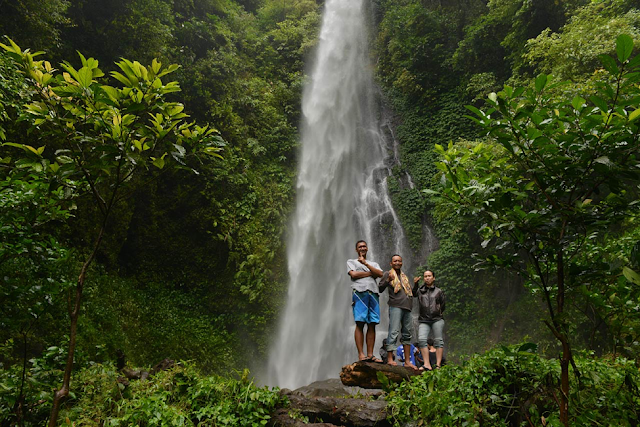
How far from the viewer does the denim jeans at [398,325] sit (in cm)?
475

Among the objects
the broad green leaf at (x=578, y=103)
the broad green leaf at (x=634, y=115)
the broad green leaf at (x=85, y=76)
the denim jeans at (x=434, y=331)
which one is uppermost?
the broad green leaf at (x=85, y=76)

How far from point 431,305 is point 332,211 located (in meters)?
7.49

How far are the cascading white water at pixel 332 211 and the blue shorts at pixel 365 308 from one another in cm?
551

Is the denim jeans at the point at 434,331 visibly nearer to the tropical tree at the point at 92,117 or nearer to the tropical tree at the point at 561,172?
the tropical tree at the point at 561,172

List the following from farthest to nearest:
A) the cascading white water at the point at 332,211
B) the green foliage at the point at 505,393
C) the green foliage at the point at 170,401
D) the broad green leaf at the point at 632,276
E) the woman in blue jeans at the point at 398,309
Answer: the cascading white water at the point at 332,211 < the woman in blue jeans at the point at 398,309 < the green foliage at the point at 170,401 < the green foliage at the point at 505,393 < the broad green leaf at the point at 632,276

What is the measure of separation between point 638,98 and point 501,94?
0.60m

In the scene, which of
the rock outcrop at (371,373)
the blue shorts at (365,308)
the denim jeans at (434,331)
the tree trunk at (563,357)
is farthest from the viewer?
the denim jeans at (434,331)

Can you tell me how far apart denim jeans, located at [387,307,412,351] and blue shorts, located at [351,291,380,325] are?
0.24m

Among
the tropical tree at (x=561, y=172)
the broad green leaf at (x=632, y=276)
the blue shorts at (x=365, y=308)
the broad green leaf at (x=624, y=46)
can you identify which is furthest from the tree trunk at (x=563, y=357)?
the blue shorts at (x=365, y=308)

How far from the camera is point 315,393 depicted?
5.98 metres

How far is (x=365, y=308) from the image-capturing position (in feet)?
15.4

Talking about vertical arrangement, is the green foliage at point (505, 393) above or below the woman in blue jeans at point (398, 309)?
below

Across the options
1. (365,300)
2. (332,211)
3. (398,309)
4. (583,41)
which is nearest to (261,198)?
(332,211)

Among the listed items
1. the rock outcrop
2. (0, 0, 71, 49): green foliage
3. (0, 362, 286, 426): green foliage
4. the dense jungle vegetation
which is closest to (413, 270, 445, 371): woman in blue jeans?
the rock outcrop
